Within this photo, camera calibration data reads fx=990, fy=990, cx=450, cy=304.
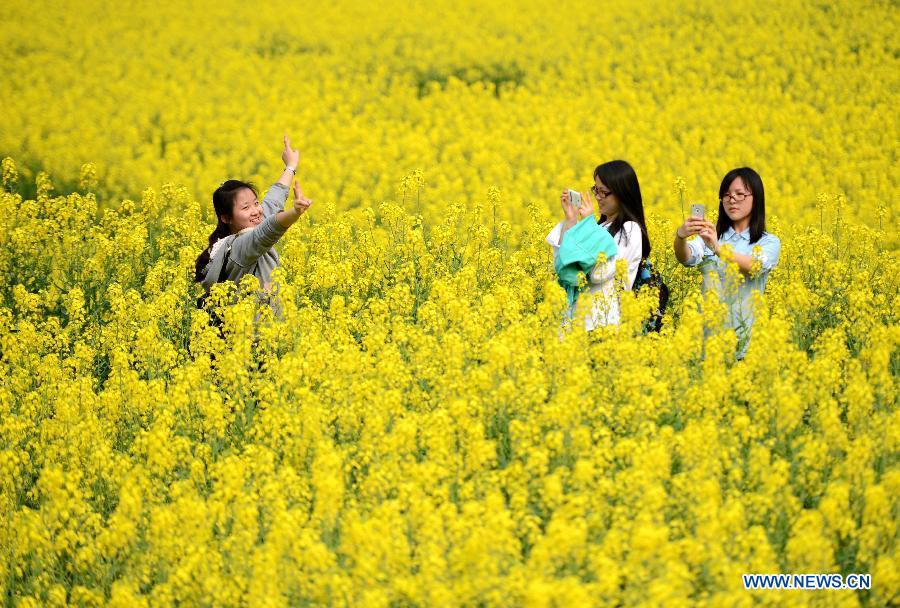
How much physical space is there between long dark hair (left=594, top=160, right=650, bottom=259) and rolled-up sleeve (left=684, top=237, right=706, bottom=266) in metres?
0.33

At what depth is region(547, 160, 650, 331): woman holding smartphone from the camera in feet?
20.4

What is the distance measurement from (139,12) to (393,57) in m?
5.94

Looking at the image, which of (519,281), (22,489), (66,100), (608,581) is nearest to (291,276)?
(519,281)

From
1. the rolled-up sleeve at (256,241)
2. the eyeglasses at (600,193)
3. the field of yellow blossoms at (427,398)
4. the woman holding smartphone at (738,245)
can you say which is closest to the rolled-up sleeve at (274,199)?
the field of yellow blossoms at (427,398)

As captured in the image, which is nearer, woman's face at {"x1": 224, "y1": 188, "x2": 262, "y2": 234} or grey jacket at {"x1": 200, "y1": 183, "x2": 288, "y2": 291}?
grey jacket at {"x1": 200, "y1": 183, "x2": 288, "y2": 291}

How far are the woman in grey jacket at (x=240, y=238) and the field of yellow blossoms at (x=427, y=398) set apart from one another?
277 mm

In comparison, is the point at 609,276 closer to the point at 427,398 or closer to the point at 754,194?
the point at 754,194

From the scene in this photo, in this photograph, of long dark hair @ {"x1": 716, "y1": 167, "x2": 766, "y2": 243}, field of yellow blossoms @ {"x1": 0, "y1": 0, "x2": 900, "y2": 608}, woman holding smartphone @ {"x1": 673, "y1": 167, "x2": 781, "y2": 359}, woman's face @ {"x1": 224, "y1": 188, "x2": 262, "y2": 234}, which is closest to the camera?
field of yellow blossoms @ {"x1": 0, "y1": 0, "x2": 900, "y2": 608}

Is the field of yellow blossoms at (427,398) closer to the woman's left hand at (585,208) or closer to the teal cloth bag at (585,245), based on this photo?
the teal cloth bag at (585,245)

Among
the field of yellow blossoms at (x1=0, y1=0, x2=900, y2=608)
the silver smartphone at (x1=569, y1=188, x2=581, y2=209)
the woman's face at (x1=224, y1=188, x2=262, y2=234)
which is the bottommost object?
the field of yellow blossoms at (x1=0, y1=0, x2=900, y2=608)

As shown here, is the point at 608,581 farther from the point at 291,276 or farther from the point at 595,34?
the point at 595,34

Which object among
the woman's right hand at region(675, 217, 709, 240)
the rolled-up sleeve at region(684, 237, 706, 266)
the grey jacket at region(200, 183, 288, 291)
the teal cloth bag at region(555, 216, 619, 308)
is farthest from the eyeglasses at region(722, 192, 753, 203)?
the grey jacket at region(200, 183, 288, 291)

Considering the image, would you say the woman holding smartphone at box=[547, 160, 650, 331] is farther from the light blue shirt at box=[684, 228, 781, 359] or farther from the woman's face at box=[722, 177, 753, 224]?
the woman's face at box=[722, 177, 753, 224]

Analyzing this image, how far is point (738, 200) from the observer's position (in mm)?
6441
